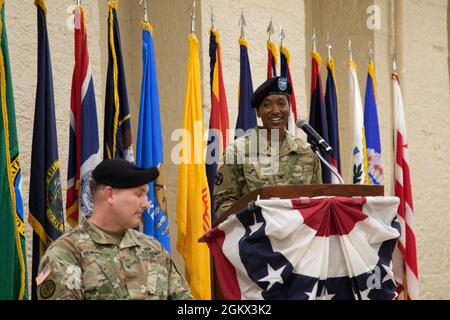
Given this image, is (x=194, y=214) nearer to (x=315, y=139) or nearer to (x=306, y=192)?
(x=315, y=139)

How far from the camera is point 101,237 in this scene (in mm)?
3064

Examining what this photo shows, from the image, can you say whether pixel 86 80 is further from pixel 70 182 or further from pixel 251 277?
pixel 251 277

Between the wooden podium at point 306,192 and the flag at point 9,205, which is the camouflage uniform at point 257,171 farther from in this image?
the flag at point 9,205

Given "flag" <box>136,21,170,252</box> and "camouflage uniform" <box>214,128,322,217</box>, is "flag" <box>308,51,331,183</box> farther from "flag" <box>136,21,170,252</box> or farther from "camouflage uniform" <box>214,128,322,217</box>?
"camouflage uniform" <box>214,128,322,217</box>

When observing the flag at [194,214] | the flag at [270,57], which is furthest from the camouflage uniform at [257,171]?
the flag at [270,57]

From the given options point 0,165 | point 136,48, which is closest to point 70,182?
point 0,165

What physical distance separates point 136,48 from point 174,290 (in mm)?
3714

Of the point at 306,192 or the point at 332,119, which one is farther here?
the point at 332,119

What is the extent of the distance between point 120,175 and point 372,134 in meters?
4.26

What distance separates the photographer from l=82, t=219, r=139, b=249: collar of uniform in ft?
10.0

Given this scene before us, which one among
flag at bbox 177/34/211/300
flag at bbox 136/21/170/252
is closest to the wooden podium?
flag at bbox 136/21/170/252

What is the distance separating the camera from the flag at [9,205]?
4.02 m

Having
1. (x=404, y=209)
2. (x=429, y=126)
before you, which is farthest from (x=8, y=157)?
(x=429, y=126)

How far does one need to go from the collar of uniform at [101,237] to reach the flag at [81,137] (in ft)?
4.26
